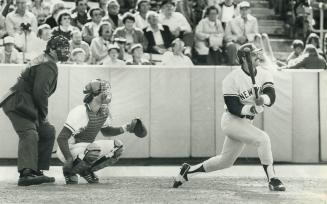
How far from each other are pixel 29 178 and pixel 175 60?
5258 mm

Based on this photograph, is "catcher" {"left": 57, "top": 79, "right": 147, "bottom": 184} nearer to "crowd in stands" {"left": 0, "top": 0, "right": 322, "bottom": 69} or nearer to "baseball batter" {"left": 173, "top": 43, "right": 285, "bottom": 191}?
"baseball batter" {"left": 173, "top": 43, "right": 285, "bottom": 191}

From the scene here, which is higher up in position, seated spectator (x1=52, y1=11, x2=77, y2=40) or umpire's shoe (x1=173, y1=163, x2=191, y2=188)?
seated spectator (x1=52, y1=11, x2=77, y2=40)

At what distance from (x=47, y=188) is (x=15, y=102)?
1.10 meters

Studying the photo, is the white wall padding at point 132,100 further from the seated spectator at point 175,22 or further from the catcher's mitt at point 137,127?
the seated spectator at point 175,22

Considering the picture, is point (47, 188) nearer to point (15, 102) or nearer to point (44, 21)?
point (15, 102)

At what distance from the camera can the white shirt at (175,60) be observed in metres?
13.1

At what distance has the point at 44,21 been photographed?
14.1 meters

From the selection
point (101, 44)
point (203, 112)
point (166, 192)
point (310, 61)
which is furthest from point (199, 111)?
point (310, 61)

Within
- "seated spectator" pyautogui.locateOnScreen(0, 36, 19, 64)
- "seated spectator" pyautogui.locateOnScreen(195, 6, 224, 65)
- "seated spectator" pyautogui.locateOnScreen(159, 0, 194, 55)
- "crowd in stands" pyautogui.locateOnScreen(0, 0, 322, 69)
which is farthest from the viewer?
"seated spectator" pyautogui.locateOnScreen(159, 0, 194, 55)

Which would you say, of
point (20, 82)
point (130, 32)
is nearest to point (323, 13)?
point (130, 32)

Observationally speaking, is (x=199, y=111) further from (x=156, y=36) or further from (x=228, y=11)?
(x=228, y=11)

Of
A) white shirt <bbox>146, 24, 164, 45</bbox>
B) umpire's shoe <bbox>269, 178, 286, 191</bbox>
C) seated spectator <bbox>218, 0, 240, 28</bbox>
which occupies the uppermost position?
seated spectator <bbox>218, 0, 240, 28</bbox>

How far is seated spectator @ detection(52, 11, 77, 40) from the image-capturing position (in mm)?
13156

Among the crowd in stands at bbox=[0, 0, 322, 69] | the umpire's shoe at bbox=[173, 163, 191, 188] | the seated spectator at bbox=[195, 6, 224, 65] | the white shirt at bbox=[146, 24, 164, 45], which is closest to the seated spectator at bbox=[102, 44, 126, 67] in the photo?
the crowd in stands at bbox=[0, 0, 322, 69]
